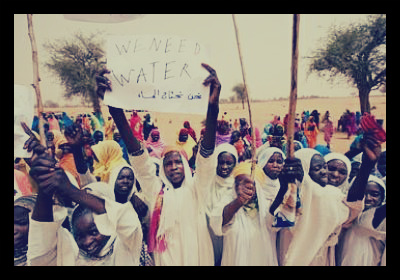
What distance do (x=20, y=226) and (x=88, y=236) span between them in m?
0.62

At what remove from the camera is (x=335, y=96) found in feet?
12.7

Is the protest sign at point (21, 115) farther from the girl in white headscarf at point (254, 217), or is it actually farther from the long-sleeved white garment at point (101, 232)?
the girl in white headscarf at point (254, 217)

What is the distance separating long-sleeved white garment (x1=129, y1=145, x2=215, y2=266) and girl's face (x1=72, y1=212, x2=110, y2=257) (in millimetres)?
465

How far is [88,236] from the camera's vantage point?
3.38 metres

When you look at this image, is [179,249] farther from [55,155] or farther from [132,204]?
[55,155]

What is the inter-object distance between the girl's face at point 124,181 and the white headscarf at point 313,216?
1434mm

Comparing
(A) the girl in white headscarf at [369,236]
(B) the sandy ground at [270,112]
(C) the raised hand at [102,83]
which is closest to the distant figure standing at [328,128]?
(B) the sandy ground at [270,112]

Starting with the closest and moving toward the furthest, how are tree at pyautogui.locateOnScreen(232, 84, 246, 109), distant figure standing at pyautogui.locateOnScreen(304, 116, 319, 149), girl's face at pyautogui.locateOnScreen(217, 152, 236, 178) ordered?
1. girl's face at pyautogui.locateOnScreen(217, 152, 236, 178)
2. tree at pyautogui.locateOnScreen(232, 84, 246, 109)
3. distant figure standing at pyautogui.locateOnScreen(304, 116, 319, 149)

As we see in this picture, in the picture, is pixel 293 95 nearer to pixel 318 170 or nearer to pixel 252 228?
pixel 318 170

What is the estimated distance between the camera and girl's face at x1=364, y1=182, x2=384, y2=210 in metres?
3.54

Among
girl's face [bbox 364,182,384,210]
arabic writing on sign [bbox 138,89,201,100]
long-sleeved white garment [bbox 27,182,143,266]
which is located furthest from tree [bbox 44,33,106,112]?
girl's face [bbox 364,182,384,210]

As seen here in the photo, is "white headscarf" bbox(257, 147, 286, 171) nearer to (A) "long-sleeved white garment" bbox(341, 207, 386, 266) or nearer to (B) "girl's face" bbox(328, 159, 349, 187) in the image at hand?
(B) "girl's face" bbox(328, 159, 349, 187)
